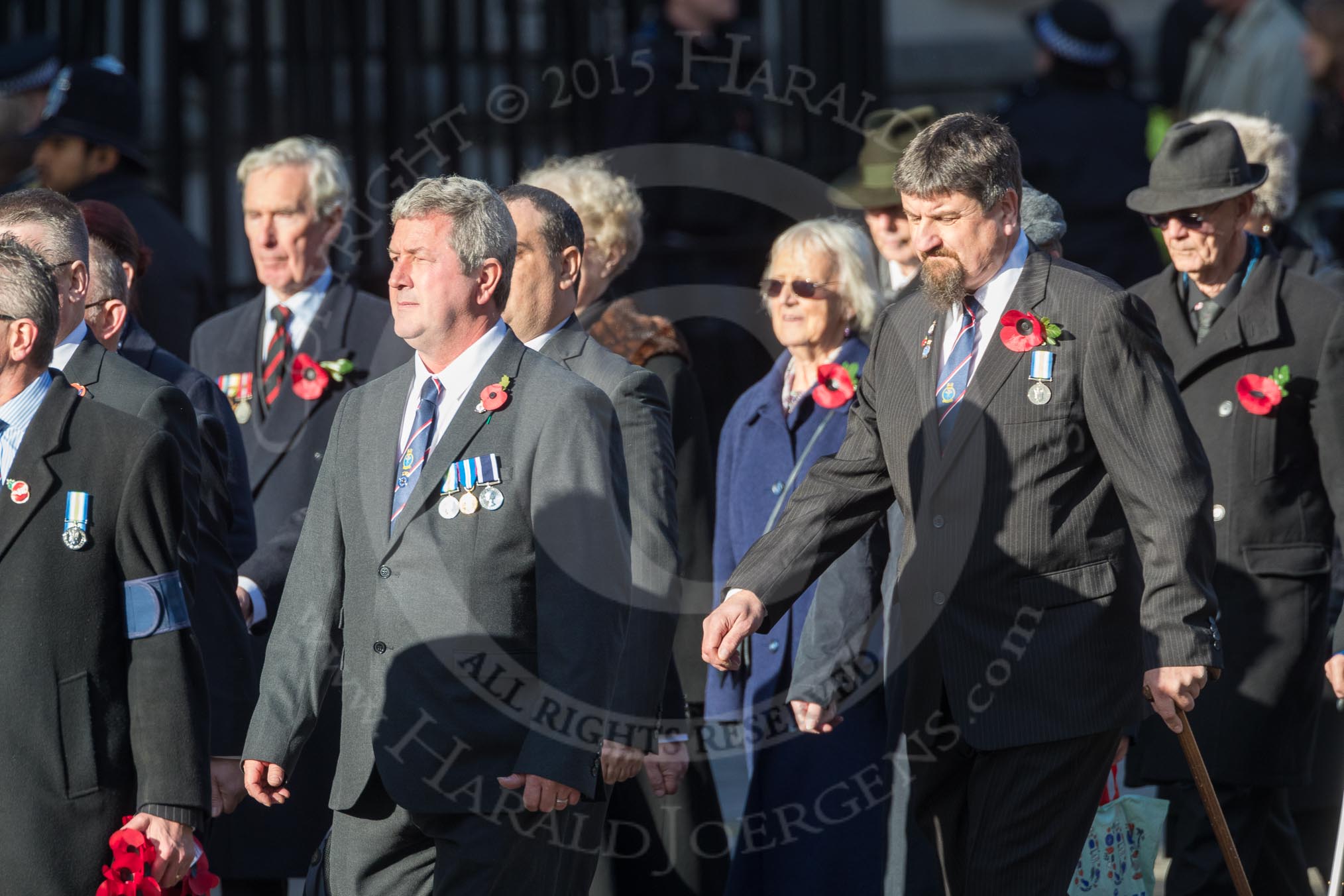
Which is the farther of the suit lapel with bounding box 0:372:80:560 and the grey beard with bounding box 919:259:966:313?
the grey beard with bounding box 919:259:966:313

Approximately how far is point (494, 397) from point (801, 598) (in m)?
1.71

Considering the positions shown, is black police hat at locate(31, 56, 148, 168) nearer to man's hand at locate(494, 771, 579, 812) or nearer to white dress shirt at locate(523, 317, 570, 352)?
white dress shirt at locate(523, 317, 570, 352)

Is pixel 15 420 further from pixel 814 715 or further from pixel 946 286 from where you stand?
pixel 814 715

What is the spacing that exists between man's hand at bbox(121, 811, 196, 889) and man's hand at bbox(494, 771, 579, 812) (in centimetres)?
62

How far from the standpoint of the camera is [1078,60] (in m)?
7.93

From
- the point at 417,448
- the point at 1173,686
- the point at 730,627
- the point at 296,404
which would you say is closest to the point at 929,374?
the point at 730,627

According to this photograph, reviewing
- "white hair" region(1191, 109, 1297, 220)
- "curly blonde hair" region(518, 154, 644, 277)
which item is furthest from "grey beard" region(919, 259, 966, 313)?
"white hair" region(1191, 109, 1297, 220)

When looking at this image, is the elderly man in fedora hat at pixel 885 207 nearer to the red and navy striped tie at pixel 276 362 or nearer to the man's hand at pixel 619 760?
the red and navy striped tie at pixel 276 362

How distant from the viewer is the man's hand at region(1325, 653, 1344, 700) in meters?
4.85

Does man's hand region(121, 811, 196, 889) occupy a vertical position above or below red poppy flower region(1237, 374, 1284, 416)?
below

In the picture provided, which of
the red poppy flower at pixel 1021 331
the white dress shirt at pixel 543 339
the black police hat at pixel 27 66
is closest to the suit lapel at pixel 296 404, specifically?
the white dress shirt at pixel 543 339

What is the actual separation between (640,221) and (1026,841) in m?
2.35

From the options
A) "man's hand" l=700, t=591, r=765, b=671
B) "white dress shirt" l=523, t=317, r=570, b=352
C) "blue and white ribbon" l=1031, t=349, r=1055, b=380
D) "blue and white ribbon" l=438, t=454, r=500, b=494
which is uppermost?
"white dress shirt" l=523, t=317, r=570, b=352

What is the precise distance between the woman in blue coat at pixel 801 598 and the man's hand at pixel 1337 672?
114 centimetres
